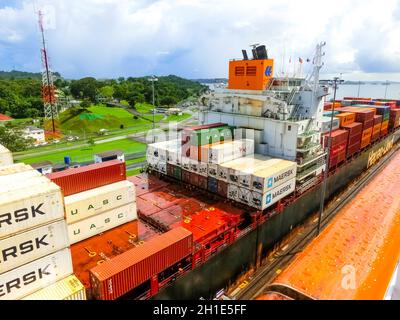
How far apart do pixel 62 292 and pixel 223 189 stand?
1428cm

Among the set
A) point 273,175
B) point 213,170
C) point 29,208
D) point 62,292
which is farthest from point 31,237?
point 273,175

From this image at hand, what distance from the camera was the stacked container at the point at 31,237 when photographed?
11.1m

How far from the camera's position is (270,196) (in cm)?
2192

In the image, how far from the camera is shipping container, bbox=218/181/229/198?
76.7 feet

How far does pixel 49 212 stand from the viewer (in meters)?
12.0

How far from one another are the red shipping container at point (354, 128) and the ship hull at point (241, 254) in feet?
22.0

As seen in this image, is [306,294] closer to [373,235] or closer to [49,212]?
[373,235]

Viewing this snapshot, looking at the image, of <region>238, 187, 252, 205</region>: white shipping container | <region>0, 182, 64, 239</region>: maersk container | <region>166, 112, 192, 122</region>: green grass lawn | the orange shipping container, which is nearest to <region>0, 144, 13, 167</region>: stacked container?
<region>0, 182, 64, 239</region>: maersk container

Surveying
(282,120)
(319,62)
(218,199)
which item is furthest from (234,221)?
(319,62)

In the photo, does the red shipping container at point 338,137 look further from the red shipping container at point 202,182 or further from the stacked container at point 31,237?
the stacked container at point 31,237

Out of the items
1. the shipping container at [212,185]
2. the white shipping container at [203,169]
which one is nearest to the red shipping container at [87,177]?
the white shipping container at [203,169]

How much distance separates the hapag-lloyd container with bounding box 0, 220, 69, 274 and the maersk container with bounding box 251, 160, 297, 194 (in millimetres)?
13494

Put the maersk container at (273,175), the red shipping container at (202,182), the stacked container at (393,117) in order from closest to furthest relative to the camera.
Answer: the maersk container at (273,175), the red shipping container at (202,182), the stacked container at (393,117)

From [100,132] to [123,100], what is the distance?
180 ft
